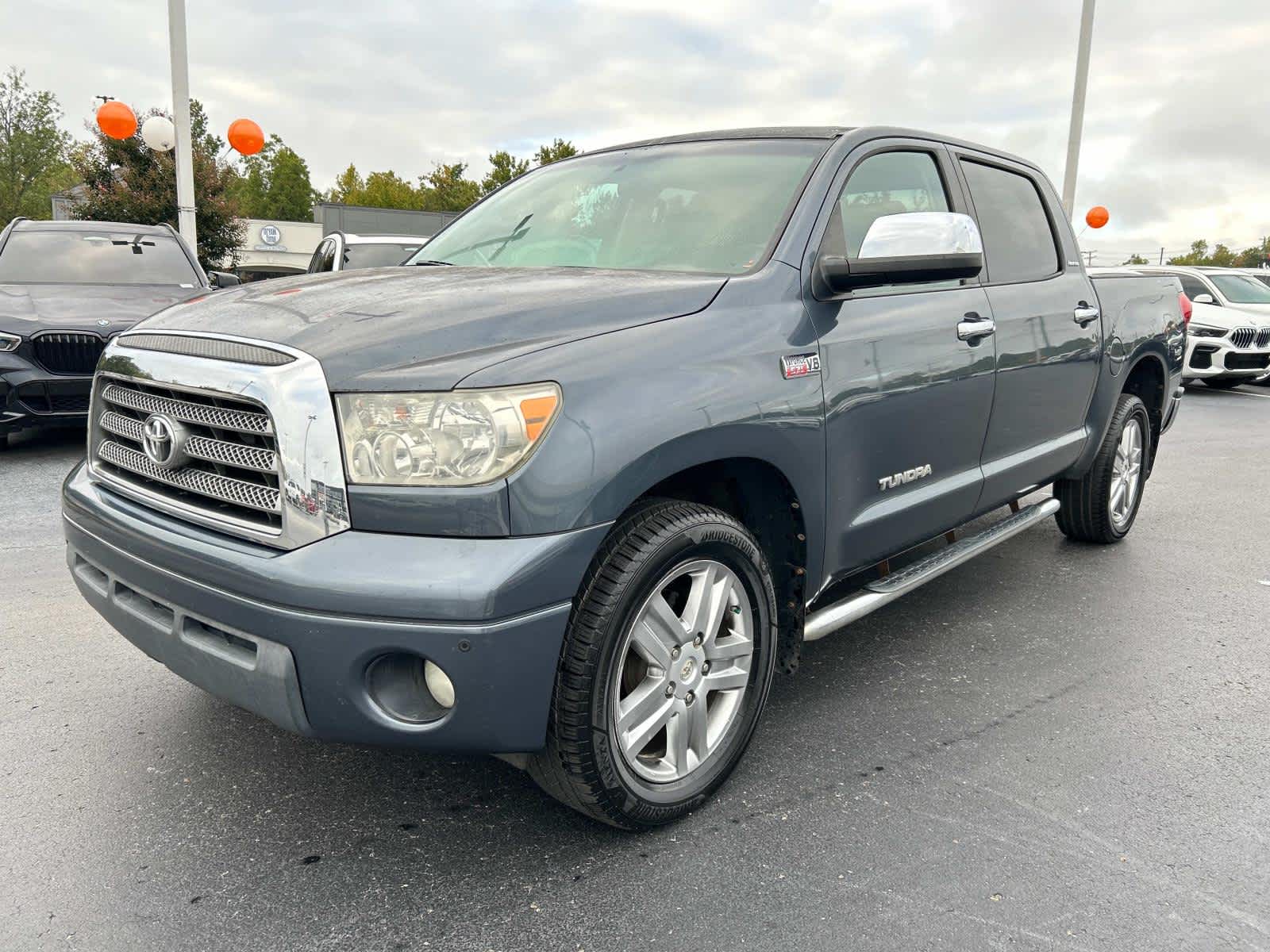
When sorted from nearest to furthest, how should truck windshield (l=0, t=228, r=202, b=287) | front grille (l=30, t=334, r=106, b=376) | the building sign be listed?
front grille (l=30, t=334, r=106, b=376) < truck windshield (l=0, t=228, r=202, b=287) < the building sign

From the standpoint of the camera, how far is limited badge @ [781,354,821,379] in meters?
2.65

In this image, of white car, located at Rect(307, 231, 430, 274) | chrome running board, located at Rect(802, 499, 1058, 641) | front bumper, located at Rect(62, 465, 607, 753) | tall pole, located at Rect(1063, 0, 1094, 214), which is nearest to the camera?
front bumper, located at Rect(62, 465, 607, 753)

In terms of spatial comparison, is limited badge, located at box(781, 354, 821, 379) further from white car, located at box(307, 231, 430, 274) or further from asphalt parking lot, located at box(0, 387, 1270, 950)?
white car, located at box(307, 231, 430, 274)

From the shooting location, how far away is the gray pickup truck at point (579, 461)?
6.72ft

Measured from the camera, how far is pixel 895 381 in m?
3.02

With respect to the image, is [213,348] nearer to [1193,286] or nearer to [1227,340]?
[1227,340]

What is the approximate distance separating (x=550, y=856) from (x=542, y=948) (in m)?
0.33

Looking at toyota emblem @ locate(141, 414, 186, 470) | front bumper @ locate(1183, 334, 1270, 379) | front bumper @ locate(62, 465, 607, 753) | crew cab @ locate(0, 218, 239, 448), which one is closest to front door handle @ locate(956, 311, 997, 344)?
front bumper @ locate(62, 465, 607, 753)

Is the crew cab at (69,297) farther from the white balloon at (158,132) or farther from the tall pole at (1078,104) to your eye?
the tall pole at (1078,104)

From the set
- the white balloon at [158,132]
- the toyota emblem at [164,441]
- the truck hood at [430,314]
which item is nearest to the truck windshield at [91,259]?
the truck hood at [430,314]

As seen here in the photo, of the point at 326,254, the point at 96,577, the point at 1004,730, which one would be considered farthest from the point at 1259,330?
the point at 96,577

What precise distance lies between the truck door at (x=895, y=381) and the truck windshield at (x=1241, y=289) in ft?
43.5

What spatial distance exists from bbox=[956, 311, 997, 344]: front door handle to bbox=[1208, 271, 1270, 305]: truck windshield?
13.1 meters

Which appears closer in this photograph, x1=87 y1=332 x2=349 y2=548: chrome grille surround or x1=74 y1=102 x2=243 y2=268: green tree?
x1=87 y1=332 x2=349 y2=548: chrome grille surround
